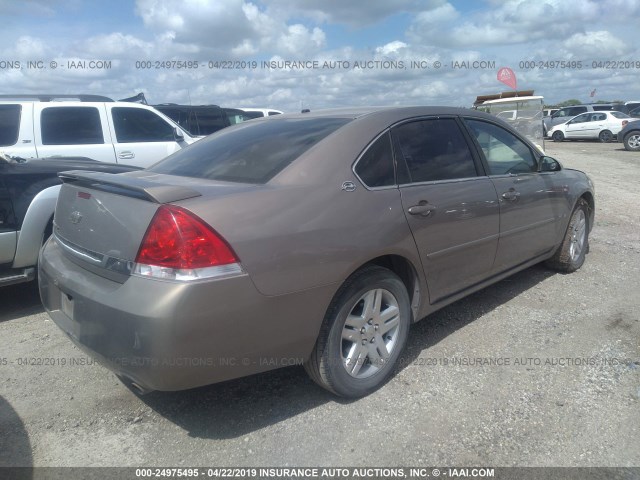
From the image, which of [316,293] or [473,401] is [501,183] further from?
[316,293]

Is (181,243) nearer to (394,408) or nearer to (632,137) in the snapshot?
(394,408)

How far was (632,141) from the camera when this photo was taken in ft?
65.6

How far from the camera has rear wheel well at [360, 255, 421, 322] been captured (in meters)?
3.08

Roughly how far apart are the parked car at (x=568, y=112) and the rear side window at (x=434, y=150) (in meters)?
26.5

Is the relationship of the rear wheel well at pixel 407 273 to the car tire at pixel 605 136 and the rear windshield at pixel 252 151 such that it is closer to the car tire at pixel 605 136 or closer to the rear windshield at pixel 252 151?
the rear windshield at pixel 252 151

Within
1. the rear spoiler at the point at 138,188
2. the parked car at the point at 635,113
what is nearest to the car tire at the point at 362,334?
the rear spoiler at the point at 138,188

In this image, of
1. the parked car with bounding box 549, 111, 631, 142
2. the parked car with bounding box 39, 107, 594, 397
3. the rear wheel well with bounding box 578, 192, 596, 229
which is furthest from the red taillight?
the parked car with bounding box 549, 111, 631, 142

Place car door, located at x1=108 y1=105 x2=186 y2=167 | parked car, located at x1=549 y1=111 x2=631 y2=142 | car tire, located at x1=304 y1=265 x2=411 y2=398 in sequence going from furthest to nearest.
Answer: parked car, located at x1=549 y1=111 x2=631 y2=142
car door, located at x1=108 y1=105 x2=186 y2=167
car tire, located at x1=304 y1=265 x2=411 y2=398

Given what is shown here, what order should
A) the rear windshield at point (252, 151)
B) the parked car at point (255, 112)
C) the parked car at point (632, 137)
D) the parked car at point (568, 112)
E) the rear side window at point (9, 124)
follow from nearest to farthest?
the rear windshield at point (252, 151)
the rear side window at point (9, 124)
the parked car at point (255, 112)
the parked car at point (632, 137)
the parked car at point (568, 112)

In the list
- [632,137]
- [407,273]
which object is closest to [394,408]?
[407,273]

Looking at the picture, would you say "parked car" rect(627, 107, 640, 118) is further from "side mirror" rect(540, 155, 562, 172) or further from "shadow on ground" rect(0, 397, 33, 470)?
"shadow on ground" rect(0, 397, 33, 470)

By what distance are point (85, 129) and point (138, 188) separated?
514 cm

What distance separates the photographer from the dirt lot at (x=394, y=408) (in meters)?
2.50

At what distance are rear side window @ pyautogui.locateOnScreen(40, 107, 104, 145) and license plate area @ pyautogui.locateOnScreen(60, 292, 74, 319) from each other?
4396mm
